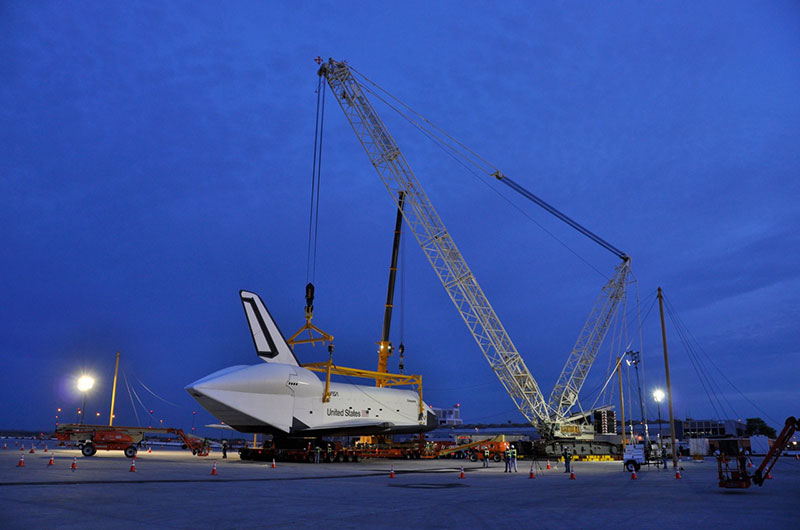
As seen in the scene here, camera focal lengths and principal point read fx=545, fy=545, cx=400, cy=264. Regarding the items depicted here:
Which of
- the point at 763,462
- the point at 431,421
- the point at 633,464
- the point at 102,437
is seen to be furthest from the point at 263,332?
the point at 763,462

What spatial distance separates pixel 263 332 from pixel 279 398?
5641 mm

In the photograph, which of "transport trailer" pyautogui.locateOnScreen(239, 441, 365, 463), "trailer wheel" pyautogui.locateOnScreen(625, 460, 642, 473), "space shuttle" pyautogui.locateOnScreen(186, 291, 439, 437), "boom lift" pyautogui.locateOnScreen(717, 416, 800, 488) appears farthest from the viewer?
"transport trailer" pyautogui.locateOnScreen(239, 441, 365, 463)

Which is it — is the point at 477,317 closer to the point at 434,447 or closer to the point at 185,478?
the point at 434,447

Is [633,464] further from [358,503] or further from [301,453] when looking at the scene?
[358,503]

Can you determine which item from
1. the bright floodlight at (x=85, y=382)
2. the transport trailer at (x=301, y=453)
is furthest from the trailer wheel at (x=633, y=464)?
the bright floodlight at (x=85, y=382)

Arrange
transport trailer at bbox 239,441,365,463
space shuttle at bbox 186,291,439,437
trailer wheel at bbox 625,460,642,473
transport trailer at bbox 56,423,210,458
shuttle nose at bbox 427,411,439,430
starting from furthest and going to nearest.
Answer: shuttle nose at bbox 427,411,439,430
transport trailer at bbox 239,441,365,463
transport trailer at bbox 56,423,210,458
space shuttle at bbox 186,291,439,437
trailer wheel at bbox 625,460,642,473

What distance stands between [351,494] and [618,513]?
855 centimetres

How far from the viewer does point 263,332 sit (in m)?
40.6

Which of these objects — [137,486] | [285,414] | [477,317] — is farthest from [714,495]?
[477,317]

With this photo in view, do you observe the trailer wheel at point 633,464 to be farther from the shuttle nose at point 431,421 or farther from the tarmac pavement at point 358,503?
the shuttle nose at point 431,421

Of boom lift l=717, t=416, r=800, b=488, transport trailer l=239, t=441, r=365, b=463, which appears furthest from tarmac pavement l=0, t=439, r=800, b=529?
transport trailer l=239, t=441, r=365, b=463

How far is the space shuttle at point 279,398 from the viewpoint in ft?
115

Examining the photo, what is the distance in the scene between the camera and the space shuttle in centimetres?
3512

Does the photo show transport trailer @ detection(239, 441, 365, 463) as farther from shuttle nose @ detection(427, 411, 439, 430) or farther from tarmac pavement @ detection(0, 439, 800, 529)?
tarmac pavement @ detection(0, 439, 800, 529)
